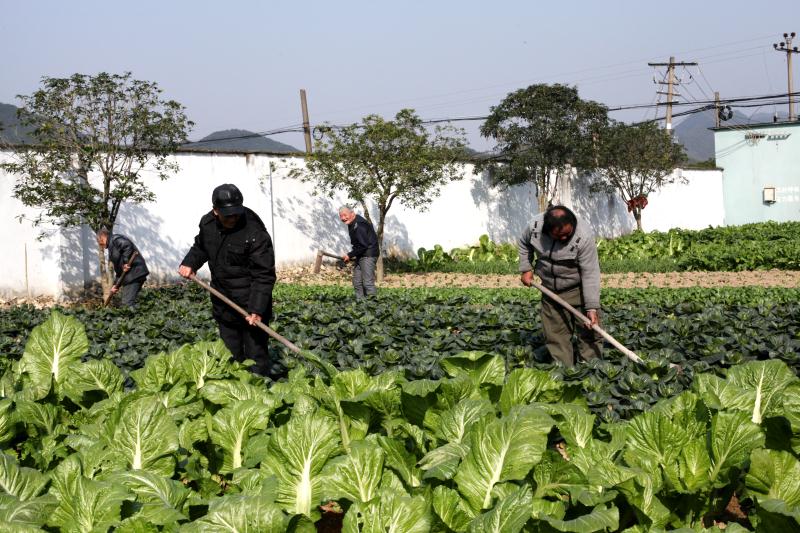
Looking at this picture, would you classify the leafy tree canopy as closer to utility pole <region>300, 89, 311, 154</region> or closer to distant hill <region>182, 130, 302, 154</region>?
distant hill <region>182, 130, 302, 154</region>

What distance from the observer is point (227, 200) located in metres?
5.65

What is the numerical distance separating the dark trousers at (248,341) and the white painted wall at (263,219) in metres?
9.75

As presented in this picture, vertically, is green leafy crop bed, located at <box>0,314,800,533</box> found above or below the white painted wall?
below

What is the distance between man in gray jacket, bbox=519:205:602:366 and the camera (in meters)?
6.15

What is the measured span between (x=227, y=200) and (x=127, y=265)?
19.1 ft

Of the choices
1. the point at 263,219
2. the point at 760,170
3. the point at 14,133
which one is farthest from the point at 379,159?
the point at 760,170

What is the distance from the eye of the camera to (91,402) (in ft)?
14.1

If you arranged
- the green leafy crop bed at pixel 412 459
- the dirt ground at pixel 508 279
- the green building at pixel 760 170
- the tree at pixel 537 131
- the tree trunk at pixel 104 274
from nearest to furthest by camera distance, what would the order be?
the green leafy crop bed at pixel 412 459 → the tree trunk at pixel 104 274 → the dirt ground at pixel 508 279 → the tree at pixel 537 131 → the green building at pixel 760 170

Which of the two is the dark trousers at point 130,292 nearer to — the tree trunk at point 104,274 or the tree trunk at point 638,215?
the tree trunk at point 104,274

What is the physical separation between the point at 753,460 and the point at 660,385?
2.21 metres

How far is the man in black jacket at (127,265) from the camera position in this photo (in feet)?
36.3

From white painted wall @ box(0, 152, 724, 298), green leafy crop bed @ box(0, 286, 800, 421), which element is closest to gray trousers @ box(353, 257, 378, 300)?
green leafy crop bed @ box(0, 286, 800, 421)

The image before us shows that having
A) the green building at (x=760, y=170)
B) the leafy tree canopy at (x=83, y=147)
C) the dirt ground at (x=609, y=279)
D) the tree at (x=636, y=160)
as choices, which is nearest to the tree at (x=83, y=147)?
the leafy tree canopy at (x=83, y=147)

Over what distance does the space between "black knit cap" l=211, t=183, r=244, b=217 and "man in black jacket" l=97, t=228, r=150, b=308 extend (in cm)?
566
